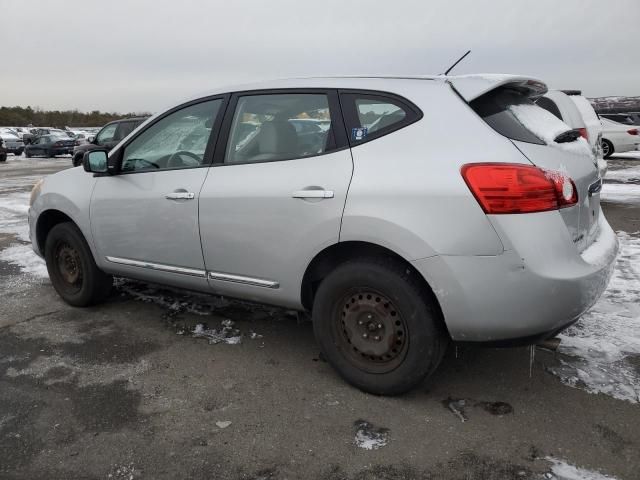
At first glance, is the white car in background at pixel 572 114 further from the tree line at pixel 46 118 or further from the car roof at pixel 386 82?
the tree line at pixel 46 118

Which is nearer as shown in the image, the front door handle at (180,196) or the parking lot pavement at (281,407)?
the parking lot pavement at (281,407)

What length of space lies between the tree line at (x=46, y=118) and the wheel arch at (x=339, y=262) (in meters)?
58.9

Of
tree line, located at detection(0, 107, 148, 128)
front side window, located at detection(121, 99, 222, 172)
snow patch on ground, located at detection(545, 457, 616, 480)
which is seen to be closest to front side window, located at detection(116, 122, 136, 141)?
front side window, located at detection(121, 99, 222, 172)

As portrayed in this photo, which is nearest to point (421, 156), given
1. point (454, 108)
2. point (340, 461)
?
point (454, 108)

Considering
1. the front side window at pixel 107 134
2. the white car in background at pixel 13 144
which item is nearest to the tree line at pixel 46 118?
the white car in background at pixel 13 144

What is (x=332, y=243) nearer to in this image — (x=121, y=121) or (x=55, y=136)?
(x=121, y=121)

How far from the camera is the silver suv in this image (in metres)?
2.57

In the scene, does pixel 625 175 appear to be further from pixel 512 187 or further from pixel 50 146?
pixel 50 146

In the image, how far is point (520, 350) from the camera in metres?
3.61

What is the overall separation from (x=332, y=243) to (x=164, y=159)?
5.33ft

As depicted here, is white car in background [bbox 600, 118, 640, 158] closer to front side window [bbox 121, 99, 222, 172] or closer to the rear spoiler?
the rear spoiler

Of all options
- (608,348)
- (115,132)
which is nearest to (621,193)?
(608,348)

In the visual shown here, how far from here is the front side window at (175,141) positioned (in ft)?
12.1

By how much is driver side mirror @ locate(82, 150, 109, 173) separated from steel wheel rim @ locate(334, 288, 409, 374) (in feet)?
7.31
